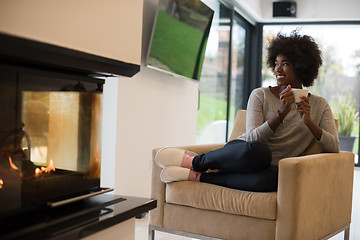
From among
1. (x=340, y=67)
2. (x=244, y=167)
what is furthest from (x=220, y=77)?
(x=244, y=167)

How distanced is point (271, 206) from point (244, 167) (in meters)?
0.24

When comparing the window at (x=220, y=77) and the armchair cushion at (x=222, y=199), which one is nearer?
the armchair cushion at (x=222, y=199)

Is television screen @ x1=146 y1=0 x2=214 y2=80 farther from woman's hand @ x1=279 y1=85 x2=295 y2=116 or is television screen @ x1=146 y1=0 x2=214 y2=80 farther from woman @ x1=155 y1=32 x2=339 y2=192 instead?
woman's hand @ x1=279 y1=85 x2=295 y2=116

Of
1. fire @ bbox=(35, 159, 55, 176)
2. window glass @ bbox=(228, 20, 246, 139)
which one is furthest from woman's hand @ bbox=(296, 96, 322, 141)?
window glass @ bbox=(228, 20, 246, 139)

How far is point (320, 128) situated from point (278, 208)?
0.61 metres

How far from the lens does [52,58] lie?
1404 mm

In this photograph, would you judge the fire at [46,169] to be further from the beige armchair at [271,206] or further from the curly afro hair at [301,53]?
the curly afro hair at [301,53]

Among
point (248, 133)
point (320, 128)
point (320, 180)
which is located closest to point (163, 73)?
point (248, 133)

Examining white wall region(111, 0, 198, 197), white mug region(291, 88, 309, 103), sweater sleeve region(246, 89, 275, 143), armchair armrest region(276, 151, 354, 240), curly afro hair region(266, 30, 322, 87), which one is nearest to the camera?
armchair armrest region(276, 151, 354, 240)

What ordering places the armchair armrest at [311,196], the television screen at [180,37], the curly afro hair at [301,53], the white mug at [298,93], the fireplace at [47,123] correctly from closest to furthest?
the fireplace at [47,123] → the armchair armrest at [311,196] → the white mug at [298,93] → the curly afro hair at [301,53] → the television screen at [180,37]

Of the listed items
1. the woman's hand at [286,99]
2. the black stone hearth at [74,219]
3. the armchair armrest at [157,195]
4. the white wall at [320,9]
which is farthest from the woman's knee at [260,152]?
the white wall at [320,9]

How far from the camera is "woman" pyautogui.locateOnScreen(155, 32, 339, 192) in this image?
225cm

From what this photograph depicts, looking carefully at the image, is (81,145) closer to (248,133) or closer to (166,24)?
(248,133)

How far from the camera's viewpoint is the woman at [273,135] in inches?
88.6
